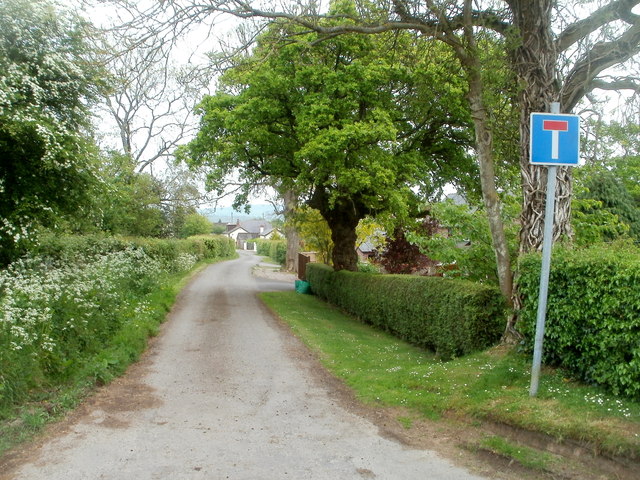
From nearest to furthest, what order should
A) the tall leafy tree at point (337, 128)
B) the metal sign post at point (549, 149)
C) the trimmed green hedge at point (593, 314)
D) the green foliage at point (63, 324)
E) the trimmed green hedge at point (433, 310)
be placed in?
the trimmed green hedge at point (593, 314)
the metal sign post at point (549, 149)
the green foliage at point (63, 324)
the trimmed green hedge at point (433, 310)
the tall leafy tree at point (337, 128)

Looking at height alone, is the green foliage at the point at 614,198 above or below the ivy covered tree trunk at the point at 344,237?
above

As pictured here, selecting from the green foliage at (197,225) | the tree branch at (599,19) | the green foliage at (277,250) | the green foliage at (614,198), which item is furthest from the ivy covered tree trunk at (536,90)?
the green foliage at (197,225)

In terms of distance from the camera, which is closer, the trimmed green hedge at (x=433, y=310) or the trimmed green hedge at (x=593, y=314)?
the trimmed green hedge at (x=593, y=314)

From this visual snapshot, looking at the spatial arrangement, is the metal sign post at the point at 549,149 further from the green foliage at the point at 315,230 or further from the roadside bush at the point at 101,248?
the green foliage at the point at 315,230

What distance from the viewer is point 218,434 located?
20.2 ft

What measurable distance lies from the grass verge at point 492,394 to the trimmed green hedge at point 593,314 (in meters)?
0.24

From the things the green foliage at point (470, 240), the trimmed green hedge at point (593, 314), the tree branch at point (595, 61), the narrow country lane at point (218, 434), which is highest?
the tree branch at point (595, 61)

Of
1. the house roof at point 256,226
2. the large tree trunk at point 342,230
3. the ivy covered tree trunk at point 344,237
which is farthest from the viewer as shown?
the house roof at point 256,226

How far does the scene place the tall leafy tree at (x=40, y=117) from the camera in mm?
12203

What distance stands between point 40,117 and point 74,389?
7385mm

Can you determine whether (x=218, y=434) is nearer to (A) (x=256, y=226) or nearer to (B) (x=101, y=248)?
(B) (x=101, y=248)

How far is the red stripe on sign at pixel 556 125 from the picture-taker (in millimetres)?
6281

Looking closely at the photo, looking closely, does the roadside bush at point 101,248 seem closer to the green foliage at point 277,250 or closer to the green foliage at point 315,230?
the green foliage at point 315,230

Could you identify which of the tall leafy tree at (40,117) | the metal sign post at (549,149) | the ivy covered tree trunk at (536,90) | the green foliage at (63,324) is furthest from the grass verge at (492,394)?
the tall leafy tree at (40,117)
